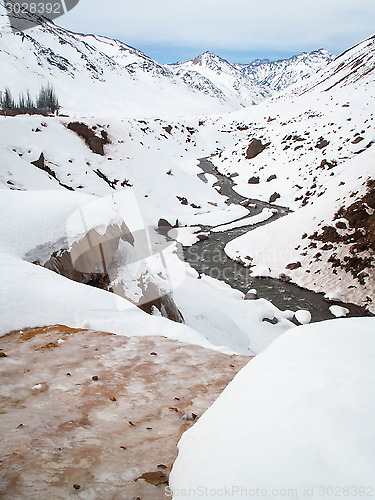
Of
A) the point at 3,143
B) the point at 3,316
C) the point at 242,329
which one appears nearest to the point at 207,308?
the point at 242,329

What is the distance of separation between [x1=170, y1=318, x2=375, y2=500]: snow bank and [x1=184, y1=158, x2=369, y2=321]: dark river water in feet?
34.5

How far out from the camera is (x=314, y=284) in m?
14.2

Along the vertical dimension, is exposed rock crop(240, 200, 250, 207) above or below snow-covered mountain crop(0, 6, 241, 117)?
below

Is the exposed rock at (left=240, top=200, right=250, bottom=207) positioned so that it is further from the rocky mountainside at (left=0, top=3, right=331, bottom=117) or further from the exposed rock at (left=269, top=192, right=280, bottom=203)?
the rocky mountainside at (left=0, top=3, right=331, bottom=117)

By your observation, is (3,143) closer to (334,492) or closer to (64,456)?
(64,456)

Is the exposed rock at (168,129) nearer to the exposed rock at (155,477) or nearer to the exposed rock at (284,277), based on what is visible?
the exposed rock at (284,277)

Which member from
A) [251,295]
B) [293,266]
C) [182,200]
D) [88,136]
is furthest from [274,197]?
[88,136]

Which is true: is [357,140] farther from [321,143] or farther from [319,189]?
[319,189]

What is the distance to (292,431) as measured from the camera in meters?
1.79

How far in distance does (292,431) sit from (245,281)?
44.1 ft

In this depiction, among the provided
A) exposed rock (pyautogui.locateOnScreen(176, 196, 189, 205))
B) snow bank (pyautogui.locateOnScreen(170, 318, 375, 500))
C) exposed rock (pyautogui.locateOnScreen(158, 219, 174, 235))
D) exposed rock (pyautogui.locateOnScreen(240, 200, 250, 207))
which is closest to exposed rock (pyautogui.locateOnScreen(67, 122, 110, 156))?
exposed rock (pyautogui.locateOnScreen(176, 196, 189, 205))

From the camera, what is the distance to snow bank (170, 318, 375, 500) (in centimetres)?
152

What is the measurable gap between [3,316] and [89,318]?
4.10ft

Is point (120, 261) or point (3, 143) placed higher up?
point (3, 143)
